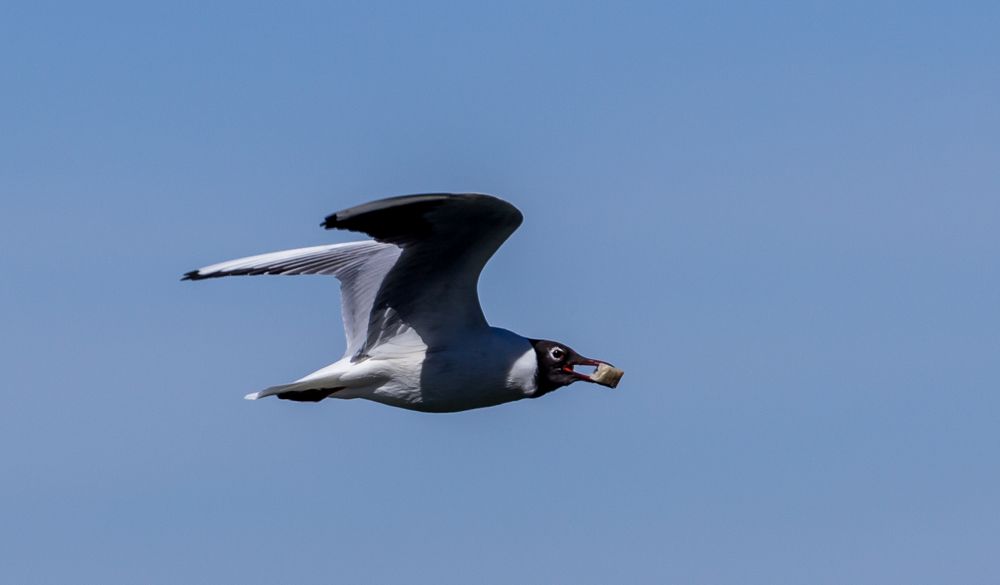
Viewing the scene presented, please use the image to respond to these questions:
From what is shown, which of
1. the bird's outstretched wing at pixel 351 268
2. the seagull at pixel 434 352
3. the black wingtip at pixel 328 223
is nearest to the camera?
the black wingtip at pixel 328 223

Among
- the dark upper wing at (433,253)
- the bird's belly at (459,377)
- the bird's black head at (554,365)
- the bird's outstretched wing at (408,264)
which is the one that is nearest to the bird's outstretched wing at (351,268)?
the bird's outstretched wing at (408,264)

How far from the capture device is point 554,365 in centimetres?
1479

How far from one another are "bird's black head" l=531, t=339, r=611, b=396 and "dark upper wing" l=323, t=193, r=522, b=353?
1.83 feet

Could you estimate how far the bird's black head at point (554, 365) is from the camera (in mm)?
14750

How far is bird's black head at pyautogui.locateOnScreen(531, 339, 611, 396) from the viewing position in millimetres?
14750

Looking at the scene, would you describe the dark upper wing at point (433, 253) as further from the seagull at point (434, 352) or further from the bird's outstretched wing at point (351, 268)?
the bird's outstretched wing at point (351, 268)

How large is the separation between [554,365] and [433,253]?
1.55 metres

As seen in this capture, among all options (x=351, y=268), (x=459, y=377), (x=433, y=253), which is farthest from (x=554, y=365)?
(x=351, y=268)

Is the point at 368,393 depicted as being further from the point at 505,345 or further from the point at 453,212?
the point at 453,212

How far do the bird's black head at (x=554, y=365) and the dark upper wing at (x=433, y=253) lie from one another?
56 cm

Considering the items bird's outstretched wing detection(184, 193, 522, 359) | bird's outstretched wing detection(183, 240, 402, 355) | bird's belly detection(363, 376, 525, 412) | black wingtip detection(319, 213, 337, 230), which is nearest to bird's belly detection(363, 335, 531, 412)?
bird's belly detection(363, 376, 525, 412)

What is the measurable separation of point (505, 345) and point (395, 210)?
7.67ft

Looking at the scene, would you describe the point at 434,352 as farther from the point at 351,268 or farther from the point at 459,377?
the point at 351,268

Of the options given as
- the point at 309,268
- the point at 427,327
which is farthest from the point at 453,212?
the point at 309,268
